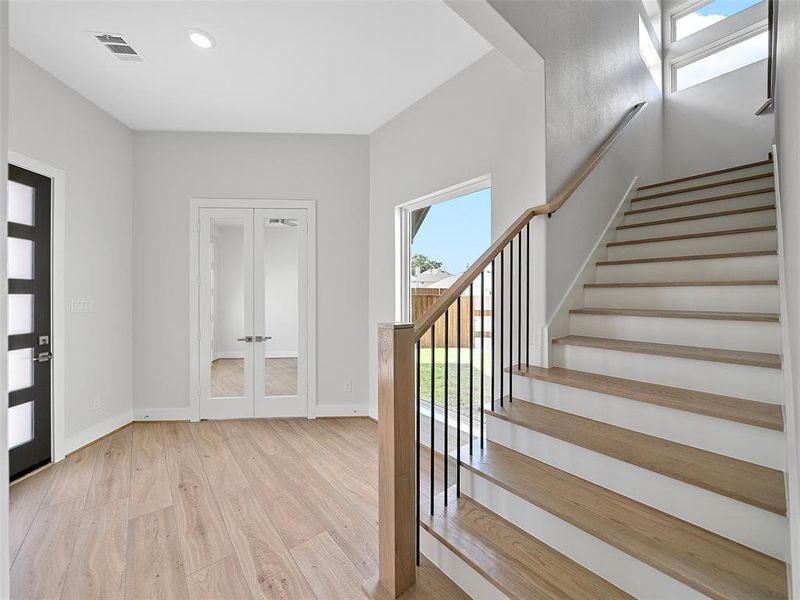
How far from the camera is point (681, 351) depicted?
188 centimetres

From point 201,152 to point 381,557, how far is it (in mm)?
4005

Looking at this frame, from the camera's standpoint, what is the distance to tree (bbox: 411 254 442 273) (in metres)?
3.52

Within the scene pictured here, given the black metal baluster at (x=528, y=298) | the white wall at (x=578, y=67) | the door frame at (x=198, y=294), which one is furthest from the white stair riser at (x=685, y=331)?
the door frame at (x=198, y=294)

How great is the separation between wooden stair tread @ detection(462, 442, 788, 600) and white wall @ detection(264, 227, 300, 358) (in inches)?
105

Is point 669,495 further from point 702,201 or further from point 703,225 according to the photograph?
point 702,201

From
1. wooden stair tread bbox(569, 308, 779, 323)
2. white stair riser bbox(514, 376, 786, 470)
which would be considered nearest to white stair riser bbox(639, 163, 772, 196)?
wooden stair tread bbox(569, 308, 779, 323)

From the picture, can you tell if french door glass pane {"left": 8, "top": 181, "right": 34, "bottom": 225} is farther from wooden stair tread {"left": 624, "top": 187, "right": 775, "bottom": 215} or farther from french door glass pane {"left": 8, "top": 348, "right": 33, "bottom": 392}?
wooden stair tread {"left": 624, "top": 187, "right": 775, "bottom": 215}

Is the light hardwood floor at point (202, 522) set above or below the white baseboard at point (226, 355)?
below

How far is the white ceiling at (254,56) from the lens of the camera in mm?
2338

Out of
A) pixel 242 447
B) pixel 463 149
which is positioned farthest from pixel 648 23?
pixel 242 447

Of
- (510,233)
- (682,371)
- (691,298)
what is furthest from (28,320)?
(691,298)

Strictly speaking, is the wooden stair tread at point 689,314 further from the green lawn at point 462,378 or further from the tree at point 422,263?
the tree at point 422,263

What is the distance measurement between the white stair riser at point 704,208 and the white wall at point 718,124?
5.92 ft

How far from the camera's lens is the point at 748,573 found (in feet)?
3.77
